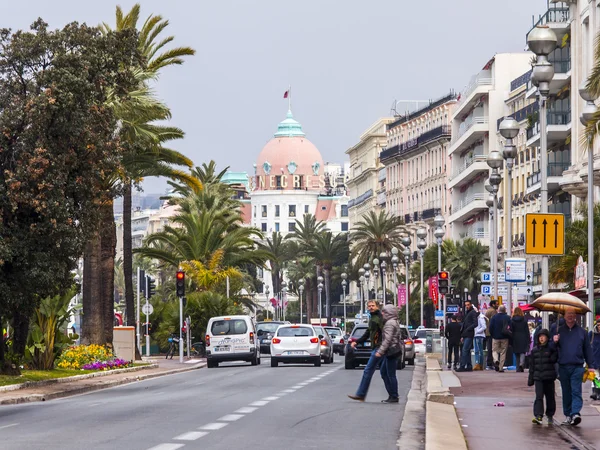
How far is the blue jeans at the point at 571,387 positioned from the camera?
65.9 ft

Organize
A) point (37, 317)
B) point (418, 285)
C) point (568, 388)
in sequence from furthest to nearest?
1. point (418, 285)
2. point (37, 317)
3. point (568, 388)

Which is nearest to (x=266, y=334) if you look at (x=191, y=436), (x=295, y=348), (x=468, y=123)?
(x=295, y=348)

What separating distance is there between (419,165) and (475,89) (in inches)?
1326

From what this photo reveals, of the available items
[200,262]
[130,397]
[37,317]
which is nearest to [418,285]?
[200,262]

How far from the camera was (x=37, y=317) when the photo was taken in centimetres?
3809

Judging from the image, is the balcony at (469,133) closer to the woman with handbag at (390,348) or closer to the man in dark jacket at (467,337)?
the man in dark jacket at (467,337)

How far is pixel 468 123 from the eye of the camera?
384ft

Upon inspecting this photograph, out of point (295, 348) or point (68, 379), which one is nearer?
point (68, 379)

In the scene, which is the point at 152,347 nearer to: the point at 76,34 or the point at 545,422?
the point at 76,34

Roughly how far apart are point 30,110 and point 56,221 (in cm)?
235

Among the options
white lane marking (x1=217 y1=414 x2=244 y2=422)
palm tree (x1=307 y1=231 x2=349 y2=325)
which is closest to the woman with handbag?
white lane marking (x1=217 y1=414 x2=244 y2=422)

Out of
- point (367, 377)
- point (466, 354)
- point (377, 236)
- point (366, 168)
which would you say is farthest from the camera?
point (366, 168)

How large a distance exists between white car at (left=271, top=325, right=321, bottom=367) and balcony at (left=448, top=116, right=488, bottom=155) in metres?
64.0

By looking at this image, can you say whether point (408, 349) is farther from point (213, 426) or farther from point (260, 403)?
point (213, 426)
